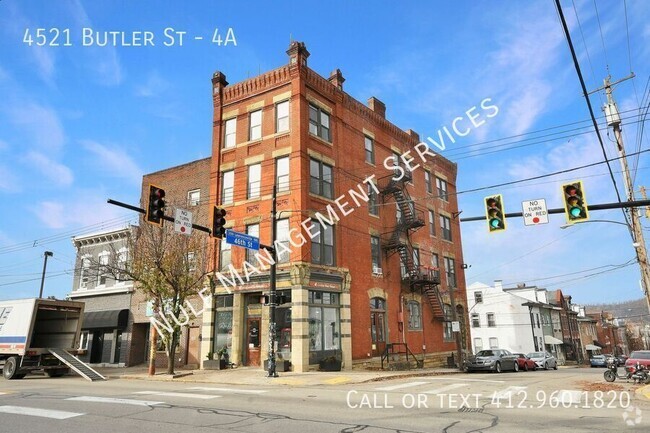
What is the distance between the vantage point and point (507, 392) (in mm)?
13883

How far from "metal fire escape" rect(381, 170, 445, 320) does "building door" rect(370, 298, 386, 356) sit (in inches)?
127

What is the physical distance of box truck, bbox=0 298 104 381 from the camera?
72.5 ft

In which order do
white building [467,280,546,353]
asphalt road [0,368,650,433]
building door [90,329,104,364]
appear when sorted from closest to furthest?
asphalt road [0,368,650,433] → building door [90,329,104,364] → white building [467,280,546,353]

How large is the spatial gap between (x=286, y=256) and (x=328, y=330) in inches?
168

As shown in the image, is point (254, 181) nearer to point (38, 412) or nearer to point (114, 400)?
point (114, 400)

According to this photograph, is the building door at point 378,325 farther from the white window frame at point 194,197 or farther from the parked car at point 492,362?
the white window frame at point 194,197

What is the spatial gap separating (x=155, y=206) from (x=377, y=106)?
71.6 ft

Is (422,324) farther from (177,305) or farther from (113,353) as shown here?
(113,353)

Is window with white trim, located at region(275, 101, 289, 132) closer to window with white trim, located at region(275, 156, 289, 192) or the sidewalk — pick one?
window with white trim, located at region(275, 156, 289, 192)

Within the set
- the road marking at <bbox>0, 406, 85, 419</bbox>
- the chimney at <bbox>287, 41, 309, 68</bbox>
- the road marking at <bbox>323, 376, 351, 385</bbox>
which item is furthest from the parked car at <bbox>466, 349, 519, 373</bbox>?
the road marking at <bbox>0, 406, 85, 419</bbox>

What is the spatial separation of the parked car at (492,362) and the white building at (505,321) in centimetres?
2897


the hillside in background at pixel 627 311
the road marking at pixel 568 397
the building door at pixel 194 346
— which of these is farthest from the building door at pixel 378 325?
the hillside in background at pixel 627 311

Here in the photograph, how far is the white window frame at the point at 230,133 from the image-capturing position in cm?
2722

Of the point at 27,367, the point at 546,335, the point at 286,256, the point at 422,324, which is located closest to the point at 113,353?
the point at 27,367
